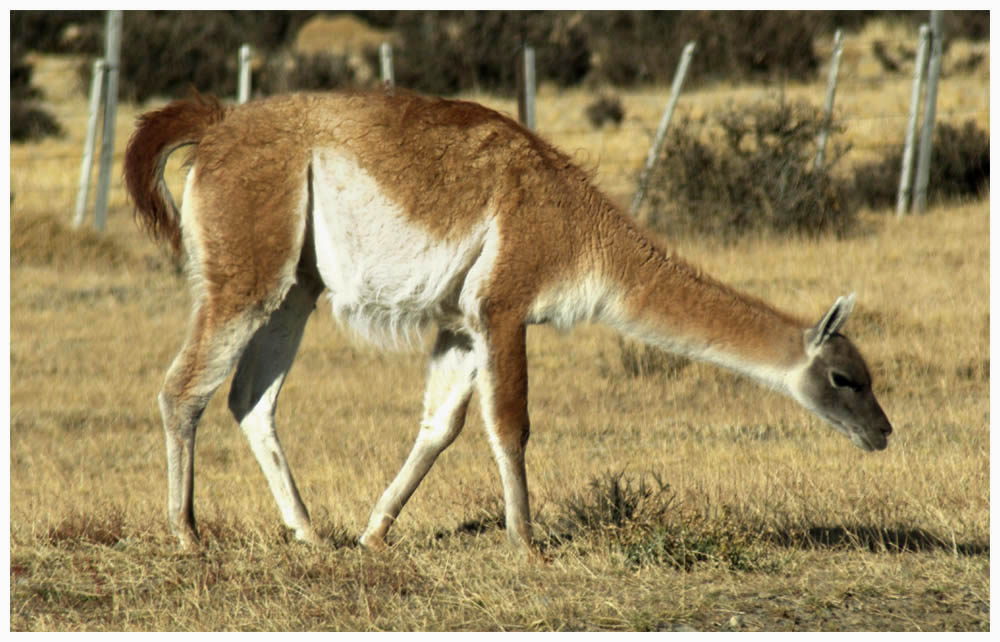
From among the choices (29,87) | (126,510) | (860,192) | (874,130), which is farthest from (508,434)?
(29,87)

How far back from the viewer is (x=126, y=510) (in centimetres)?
695

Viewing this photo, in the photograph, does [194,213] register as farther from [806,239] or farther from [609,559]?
[806,239]

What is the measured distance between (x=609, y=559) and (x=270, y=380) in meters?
1.85

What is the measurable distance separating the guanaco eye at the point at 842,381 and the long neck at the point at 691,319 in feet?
0.56

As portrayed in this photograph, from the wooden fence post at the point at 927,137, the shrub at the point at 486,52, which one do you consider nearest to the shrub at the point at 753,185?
the wooden fence post at the point at 927,137

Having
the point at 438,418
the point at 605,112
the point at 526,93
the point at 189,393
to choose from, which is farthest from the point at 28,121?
the point at 438,418

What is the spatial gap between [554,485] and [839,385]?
6.49ft

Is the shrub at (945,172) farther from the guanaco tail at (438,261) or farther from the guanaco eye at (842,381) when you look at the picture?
the guanaco tail at (438,261)

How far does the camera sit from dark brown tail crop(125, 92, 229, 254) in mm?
6266

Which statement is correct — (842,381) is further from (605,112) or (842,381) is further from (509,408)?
(605,112)

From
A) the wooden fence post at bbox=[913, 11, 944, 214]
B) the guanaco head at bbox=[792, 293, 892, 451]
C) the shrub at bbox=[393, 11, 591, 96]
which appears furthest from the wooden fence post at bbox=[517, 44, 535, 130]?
the shrub at bbox=[393, 11, 591, 96]

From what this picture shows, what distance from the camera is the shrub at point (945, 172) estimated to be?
691 inches

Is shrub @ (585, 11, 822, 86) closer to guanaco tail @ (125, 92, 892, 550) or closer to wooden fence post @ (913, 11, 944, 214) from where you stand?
wooden fence post @ (913, 11, 944, 214)

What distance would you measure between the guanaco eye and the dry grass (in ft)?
2.29
